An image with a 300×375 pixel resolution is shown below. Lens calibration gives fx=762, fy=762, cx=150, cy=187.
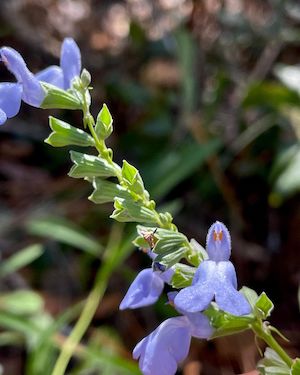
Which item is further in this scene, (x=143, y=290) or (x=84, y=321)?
(x=84, y=321)

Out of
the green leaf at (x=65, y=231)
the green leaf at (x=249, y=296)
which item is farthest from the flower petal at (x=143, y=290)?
the green leaf at (x=65, y=231)

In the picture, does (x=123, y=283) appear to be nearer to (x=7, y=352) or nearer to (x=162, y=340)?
(x=7, y=352)

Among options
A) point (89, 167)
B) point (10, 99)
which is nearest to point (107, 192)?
point (89, 167)

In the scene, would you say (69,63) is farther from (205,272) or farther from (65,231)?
(65,231)

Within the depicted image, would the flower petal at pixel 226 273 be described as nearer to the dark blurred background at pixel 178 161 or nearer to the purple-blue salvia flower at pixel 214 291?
the purple-blue salvia flower at pixel 214 291

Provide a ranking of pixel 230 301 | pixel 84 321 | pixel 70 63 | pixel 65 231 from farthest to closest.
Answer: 1. pixel 65 231
2. pixel 84 321
3. pixel 70 63
4. pixel 230 301

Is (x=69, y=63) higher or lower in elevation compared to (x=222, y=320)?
higher

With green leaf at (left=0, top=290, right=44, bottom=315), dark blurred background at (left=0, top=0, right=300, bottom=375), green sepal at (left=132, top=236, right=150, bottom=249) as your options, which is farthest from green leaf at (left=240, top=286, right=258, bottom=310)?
green leaf at (left=0, top=290, right=44, bottom=315)

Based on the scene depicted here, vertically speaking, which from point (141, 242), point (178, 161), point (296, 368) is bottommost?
point (178, 161)
